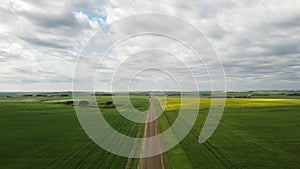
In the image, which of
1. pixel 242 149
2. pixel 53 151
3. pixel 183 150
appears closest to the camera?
pixel 183 150

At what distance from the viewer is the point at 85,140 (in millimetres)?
44062

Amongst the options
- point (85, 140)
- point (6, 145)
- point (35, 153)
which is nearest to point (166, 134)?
point (85, 140)

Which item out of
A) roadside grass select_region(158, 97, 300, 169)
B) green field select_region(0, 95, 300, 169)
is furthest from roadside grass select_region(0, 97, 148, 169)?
roadside grass select_region(158, 97, 300, 169)

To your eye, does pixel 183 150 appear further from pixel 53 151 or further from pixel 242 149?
pixel 53 151

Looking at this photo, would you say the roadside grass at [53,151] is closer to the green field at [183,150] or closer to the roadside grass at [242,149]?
the green field at [183,150]

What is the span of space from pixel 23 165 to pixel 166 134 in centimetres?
2416

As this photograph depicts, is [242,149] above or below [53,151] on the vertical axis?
below

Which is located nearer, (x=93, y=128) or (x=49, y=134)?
(x=49, y=134)

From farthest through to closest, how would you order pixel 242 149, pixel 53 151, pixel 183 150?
pixel 242 149 < pixel 53 151 < pixel 183 150

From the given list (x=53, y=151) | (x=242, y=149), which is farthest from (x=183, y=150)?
(x=53, y=151)

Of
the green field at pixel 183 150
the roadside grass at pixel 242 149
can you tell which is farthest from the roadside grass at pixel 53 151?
the roadside grass at pixel 242 149

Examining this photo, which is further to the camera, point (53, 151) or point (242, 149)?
point (242, 149)

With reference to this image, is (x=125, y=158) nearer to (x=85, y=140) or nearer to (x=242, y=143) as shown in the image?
(x=85, y=140)

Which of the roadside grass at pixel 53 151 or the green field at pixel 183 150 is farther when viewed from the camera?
the roadside grass at pixel 53 151
